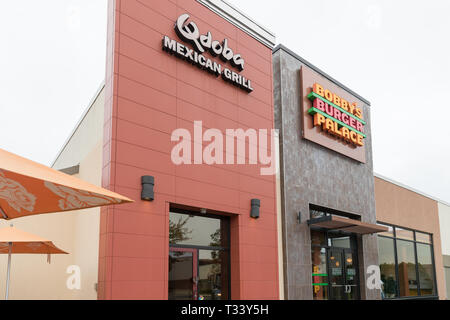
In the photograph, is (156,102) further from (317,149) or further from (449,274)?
(449,274)

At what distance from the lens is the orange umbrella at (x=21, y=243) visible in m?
7.54

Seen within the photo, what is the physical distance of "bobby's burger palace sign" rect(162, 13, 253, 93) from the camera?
10.1 metres

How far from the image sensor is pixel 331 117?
1456cm

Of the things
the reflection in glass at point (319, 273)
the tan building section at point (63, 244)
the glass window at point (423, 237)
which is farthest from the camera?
the glass window at point (423, 237)

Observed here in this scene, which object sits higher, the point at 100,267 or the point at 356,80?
the point at 356,80

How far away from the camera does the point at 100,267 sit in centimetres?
827

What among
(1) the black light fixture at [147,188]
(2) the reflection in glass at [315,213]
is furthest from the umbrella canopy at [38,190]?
(2) the reflection in glass at [315,213]

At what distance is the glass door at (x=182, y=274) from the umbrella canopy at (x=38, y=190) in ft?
15.4

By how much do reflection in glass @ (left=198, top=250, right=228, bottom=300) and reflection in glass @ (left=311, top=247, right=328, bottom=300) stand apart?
11.6ft

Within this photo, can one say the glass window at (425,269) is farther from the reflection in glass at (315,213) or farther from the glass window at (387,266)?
the reflection in glass at (315,213)
